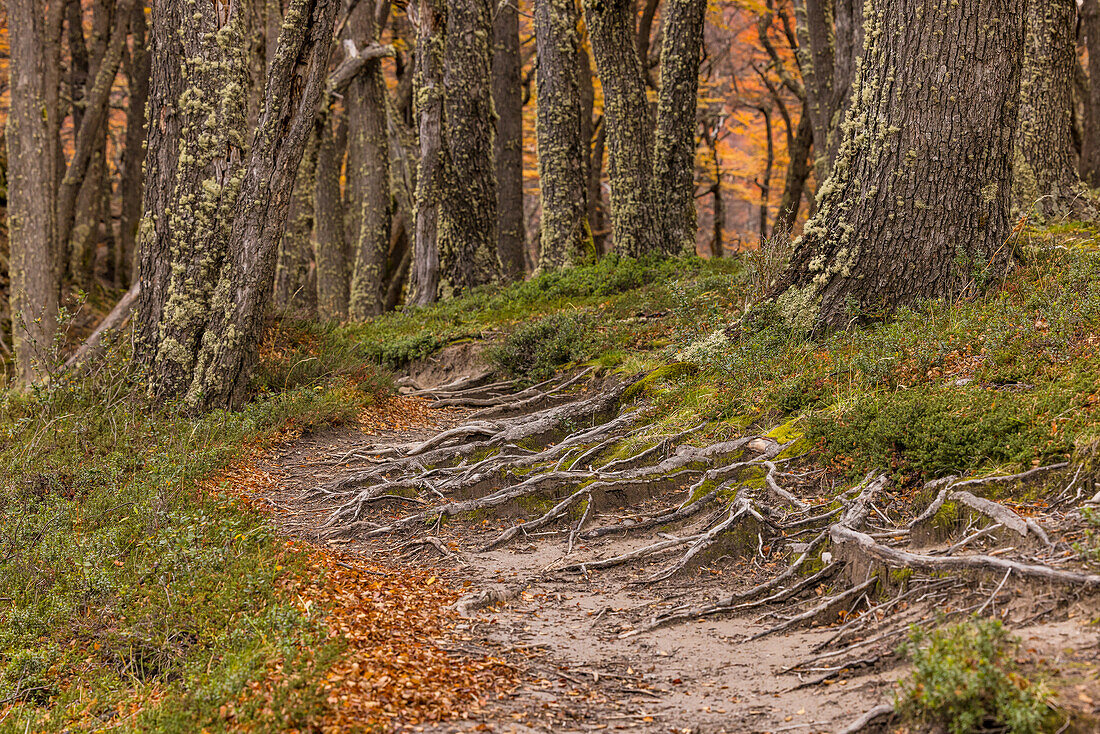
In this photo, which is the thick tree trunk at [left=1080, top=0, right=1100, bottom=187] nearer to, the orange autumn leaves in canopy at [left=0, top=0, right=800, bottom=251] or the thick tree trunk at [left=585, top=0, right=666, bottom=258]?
the thick tree trunk at [left=585, top=0, right=666, bottom=258]

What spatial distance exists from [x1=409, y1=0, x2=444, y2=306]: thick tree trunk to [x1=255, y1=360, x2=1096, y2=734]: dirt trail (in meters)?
7.13

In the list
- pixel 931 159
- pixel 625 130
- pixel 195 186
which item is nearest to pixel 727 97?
pixel 625 130

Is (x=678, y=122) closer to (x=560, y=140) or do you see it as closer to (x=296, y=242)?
(x=560, y=140)

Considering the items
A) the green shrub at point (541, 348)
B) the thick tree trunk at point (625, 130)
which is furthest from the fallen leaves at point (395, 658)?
the thick tree trunk at point (625, 130)

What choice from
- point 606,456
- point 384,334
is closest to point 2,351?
point 384,334

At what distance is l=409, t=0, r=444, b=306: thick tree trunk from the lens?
42.4 feet

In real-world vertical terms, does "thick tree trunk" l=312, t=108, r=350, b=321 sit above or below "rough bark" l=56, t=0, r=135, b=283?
below

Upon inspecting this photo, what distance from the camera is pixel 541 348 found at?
9.56 metres

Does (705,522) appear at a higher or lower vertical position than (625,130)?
lower

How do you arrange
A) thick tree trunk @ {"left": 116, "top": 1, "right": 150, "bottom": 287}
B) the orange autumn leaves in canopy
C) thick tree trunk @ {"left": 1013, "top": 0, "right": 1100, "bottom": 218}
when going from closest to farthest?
thick tree trunk @ {"left": 1013, "top": 0, "right": 1100, "bottom": 218} → thick tree trunk @ {"left": 116, "top": 1, "right": 150, "bottom": 287} → the orange autumn leaves in canopy

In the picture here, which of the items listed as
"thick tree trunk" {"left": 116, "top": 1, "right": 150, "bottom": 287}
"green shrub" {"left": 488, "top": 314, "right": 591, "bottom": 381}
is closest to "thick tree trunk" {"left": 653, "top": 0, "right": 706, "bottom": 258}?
"green shrub" {"left": 488, "top": 314, "right": 591, "bottom": 381}

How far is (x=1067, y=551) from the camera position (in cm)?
352

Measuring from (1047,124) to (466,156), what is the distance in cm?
824

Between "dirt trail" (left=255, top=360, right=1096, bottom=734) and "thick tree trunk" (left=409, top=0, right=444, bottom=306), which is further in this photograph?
"thick tree trunk" (left=409, top=0, right=444, bottom=306)
